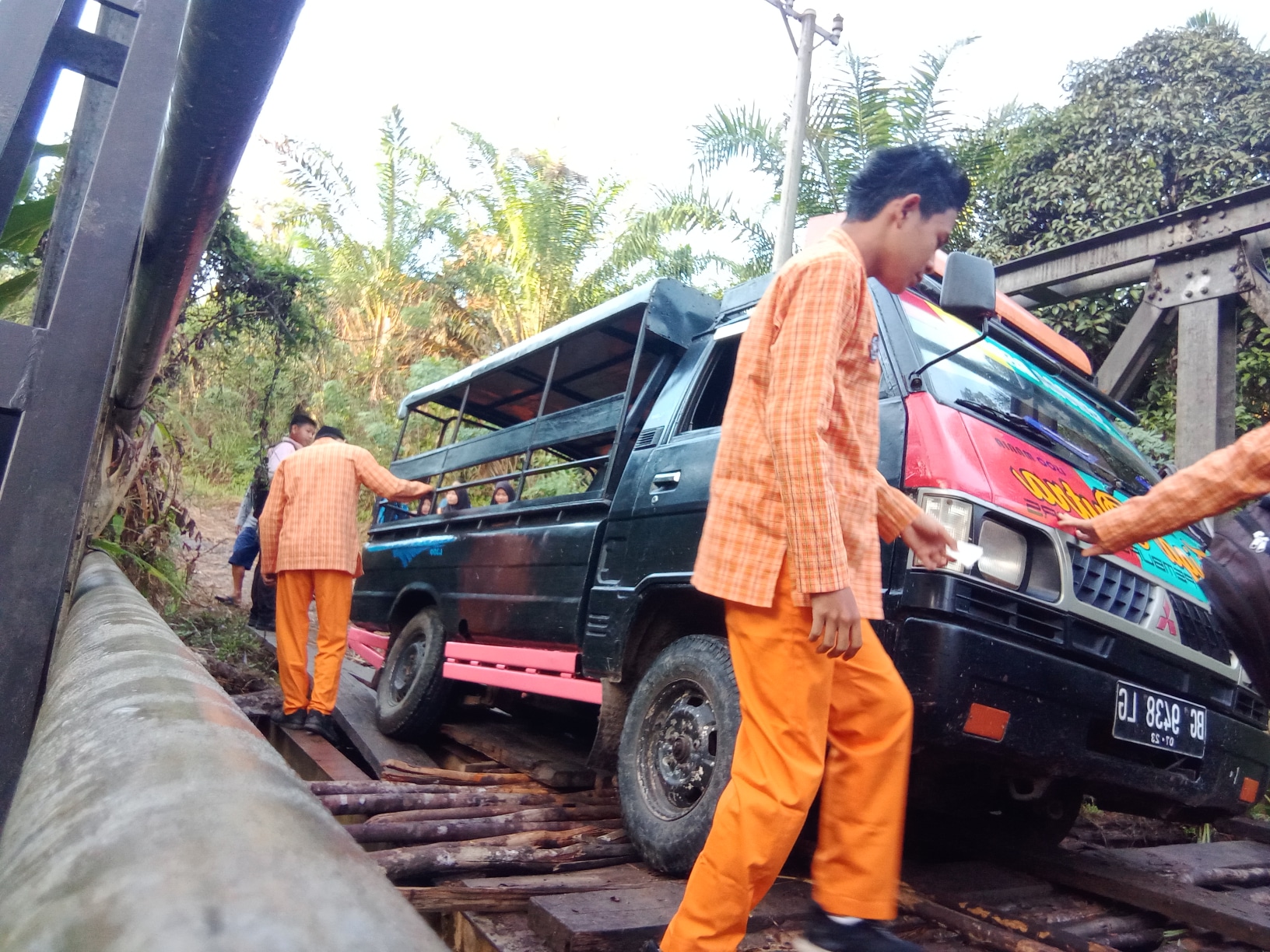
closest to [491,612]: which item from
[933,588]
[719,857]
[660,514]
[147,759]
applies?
[660,514]

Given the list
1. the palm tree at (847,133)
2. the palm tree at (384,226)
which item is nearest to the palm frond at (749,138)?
the palm tree at (847,133)

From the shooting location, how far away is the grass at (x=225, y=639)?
704 cm

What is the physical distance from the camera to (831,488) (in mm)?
1939

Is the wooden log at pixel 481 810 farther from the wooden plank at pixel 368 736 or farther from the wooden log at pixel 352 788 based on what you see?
the wooden plank at pixel 368 736

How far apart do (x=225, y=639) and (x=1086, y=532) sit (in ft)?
21.2

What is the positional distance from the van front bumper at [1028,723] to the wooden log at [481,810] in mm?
1319

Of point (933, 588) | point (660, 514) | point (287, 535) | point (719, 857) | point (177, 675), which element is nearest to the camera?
point (177, 675)

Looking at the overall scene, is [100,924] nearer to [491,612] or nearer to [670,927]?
[670,927]

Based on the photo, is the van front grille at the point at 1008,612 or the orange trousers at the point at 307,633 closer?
the van front grille at the point at 1008,612

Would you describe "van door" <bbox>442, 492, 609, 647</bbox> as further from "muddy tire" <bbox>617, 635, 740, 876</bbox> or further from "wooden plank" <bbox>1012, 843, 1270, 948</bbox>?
"wooden plank" <bbox>1012, 843, 1270, 948</bbox>

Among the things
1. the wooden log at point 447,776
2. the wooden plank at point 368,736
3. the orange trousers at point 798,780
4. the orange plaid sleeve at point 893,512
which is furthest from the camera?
the wooden plank at point 368,736

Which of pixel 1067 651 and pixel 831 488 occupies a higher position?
pixel 831 488

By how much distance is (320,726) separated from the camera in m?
5.32

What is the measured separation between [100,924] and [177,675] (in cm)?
60
